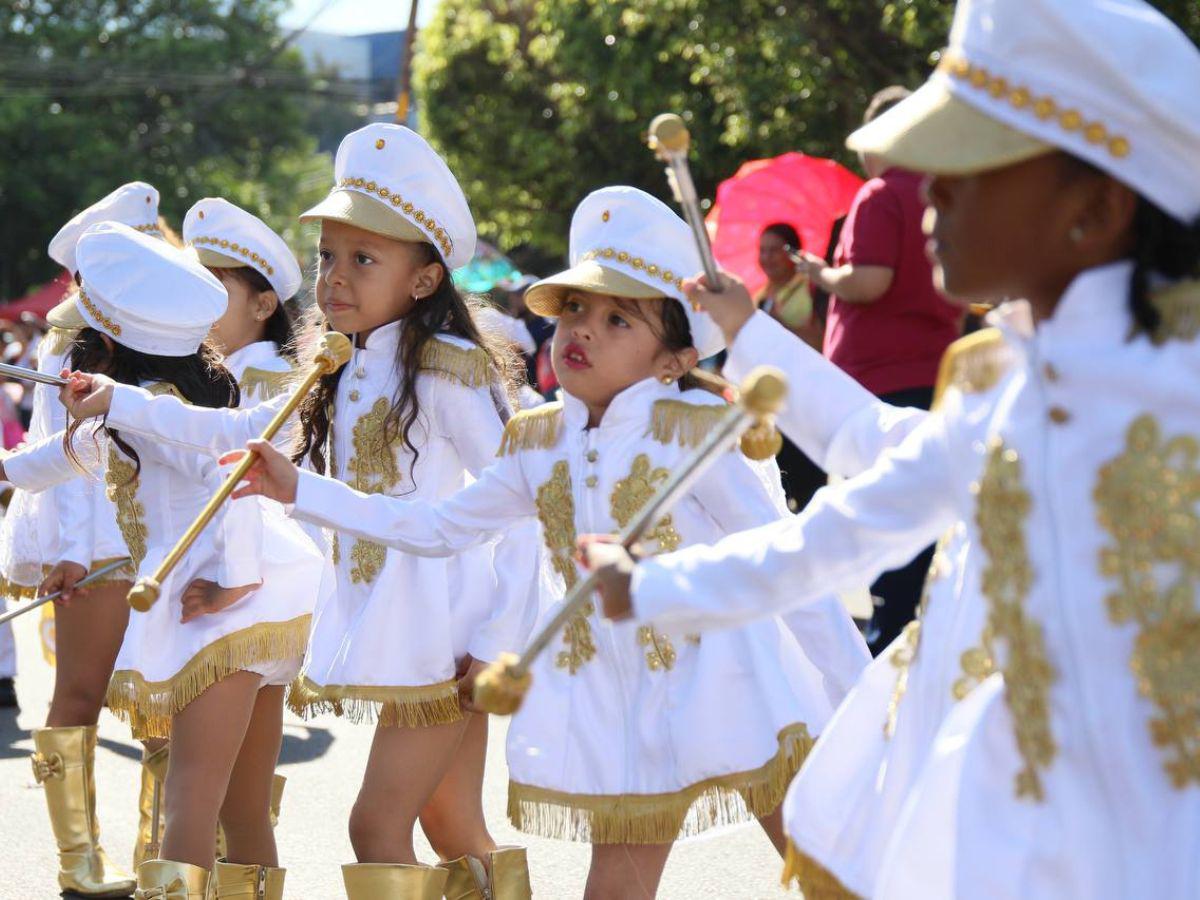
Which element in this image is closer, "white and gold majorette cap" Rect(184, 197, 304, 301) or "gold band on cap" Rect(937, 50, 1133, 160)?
"gold band on cap" Rect(937, 50, 1133, 160)

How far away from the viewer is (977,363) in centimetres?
256

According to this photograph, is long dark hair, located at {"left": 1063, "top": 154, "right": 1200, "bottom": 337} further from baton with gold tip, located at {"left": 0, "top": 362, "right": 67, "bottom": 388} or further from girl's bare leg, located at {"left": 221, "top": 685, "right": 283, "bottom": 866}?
girl's bare leg, located at {"left": 221, "top": 685, "right": 283, "bottom": 866}

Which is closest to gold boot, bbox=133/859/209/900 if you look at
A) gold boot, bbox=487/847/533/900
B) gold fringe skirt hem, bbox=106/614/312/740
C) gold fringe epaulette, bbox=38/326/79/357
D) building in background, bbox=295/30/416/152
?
gold fringe skirt hem, bbox=106/614/312/740

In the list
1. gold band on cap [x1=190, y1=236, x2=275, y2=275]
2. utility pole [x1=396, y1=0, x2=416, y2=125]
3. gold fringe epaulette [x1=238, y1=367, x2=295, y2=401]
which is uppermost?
gold band on cap [x1=190, y1=236, x2=275, y2=275]

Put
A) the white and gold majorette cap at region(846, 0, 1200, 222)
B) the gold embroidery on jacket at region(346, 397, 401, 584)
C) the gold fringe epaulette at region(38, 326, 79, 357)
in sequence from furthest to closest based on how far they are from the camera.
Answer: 1. the gold fringe epaulette at region(38, 326, 79, 357)
2. the gold embroidery on jacket at region(346, 397, 401, 584)
3. the white and gold majorette cap at region(846, 0, 1200, 222)

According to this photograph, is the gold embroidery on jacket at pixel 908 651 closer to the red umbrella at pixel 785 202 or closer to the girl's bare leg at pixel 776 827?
the girl's bare leg at pixel 776 827

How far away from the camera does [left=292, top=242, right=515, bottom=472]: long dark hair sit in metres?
4.45

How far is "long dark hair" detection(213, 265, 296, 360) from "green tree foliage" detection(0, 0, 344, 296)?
115ft

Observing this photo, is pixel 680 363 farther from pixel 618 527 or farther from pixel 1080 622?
pixel 1080 622

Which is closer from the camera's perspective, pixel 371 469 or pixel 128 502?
pixel 371 469

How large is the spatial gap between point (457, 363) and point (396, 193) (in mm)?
452

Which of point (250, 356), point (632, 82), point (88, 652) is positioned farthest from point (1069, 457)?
point (632, 82)

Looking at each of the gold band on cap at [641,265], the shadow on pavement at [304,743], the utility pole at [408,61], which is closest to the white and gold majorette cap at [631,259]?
the gold band on cap at [641,265]

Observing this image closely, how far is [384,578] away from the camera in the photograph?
14.3 feet
